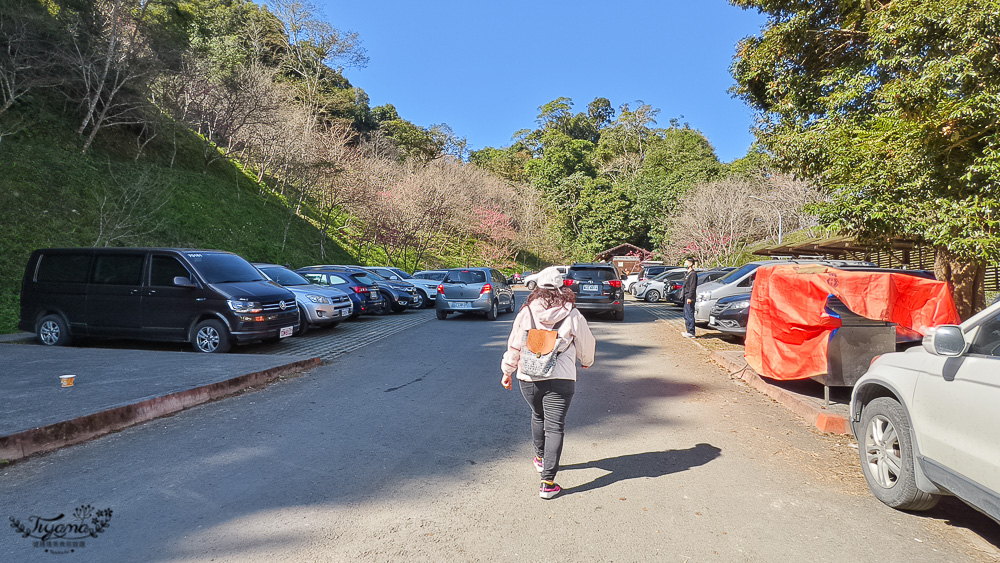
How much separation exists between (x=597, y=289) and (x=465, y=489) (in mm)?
12973

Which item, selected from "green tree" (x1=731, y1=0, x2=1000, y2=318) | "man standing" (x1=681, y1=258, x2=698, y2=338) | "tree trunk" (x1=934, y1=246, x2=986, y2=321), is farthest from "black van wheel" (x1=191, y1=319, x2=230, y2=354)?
"tree trunk" (x1=934, y1=246, x2=986, y2=321)

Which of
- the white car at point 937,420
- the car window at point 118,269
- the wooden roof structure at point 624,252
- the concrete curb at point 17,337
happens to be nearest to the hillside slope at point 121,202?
the concrete curb at point 17,337

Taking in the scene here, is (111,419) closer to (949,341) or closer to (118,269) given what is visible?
(118,269)

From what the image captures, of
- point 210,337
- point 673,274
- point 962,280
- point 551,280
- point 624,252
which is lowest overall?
point 210,337

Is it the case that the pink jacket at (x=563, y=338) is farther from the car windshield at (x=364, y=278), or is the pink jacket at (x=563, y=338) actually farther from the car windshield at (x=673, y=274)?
the car windshield at (x=673, y=274)

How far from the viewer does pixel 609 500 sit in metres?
3.93

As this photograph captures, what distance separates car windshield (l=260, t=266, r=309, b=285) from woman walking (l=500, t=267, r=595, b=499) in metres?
11.0

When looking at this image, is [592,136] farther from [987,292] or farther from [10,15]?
[10,15]

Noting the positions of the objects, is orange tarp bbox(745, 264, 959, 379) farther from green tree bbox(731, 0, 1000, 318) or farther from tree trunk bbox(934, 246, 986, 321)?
tree trunk bbox(934, 246, 986, 321)

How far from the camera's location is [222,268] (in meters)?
10.4

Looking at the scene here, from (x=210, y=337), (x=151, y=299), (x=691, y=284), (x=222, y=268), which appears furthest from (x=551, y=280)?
(x=691, y=284)

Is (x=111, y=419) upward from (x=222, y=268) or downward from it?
downward

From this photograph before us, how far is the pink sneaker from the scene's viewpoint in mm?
3936

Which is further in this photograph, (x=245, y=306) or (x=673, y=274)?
(x=673, y=274)
